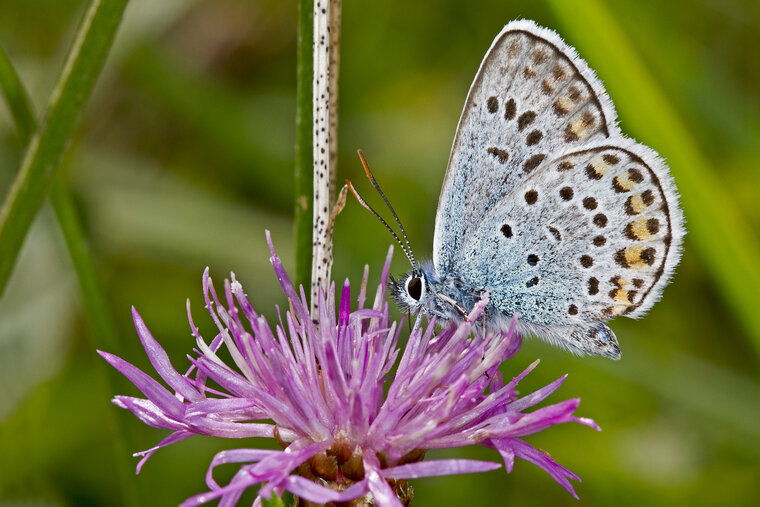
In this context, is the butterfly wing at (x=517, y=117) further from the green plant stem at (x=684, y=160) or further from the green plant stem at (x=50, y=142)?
the green plant stem at (x=50, y=142)

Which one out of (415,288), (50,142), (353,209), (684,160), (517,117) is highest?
(50,142)

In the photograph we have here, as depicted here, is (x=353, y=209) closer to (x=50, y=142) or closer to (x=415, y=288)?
(x=415, y=288)

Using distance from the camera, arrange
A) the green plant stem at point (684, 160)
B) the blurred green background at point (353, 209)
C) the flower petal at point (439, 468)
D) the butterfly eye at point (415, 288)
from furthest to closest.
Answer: the blurred green background at point (353, 209) → the green plant stem at point (684, 160) → the butterfly eye at point (415, 288) → the flower petal at point (439, 468)

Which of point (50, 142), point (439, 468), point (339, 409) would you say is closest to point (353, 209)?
point (50, 142)

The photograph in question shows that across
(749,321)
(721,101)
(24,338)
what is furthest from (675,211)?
(24,338)

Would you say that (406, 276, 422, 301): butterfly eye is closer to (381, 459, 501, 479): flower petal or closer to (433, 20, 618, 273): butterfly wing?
(433, 20, 618, 273): butterfly wing

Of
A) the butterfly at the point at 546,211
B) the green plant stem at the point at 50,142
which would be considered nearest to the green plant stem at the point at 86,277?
the green plant stem at the point at 50,142

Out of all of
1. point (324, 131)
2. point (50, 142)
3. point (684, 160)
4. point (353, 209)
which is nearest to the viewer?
point (324, 131)

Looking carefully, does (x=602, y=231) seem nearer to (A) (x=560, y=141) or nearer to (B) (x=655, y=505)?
(A) (x=560, y=141)
